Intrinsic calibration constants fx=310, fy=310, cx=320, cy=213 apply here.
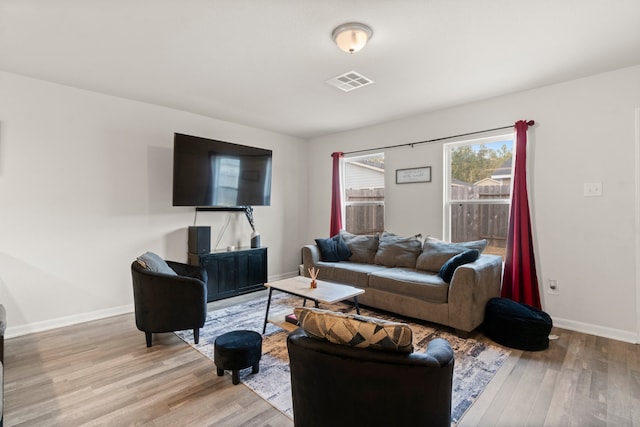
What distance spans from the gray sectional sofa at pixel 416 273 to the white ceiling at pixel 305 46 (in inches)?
71.7

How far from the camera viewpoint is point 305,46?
2496mm

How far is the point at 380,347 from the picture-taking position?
1.27 meters

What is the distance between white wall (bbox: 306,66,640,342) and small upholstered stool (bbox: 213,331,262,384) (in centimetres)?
311

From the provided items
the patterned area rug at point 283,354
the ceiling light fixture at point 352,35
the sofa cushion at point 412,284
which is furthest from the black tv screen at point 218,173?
the ceiling light fixture at point 352,35

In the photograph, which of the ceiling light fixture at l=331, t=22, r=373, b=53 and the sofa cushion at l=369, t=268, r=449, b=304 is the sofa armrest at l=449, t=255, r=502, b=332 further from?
the ceiling light fixture at l=331, t=22, r=373, b=53

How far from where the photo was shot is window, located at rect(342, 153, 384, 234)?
4.92 meters

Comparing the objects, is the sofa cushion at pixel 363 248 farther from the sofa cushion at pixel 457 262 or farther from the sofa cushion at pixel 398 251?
the sofa cushion at pixel 457 262

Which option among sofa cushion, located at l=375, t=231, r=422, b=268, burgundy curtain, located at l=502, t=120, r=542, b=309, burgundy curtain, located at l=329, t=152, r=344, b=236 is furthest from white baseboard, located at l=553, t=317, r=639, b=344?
burgundy curtain, located at l=329, t=152, r=344, b=236

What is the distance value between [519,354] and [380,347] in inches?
82.7

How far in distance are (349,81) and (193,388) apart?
118 inches

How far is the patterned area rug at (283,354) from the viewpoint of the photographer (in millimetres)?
2070

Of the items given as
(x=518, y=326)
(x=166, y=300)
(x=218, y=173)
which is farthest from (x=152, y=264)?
(x=518, y=326)

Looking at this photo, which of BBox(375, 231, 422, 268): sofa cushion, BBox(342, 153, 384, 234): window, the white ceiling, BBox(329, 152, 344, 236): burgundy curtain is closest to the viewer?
the white ceiling

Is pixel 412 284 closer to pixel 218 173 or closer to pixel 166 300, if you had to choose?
pixel 166 300
